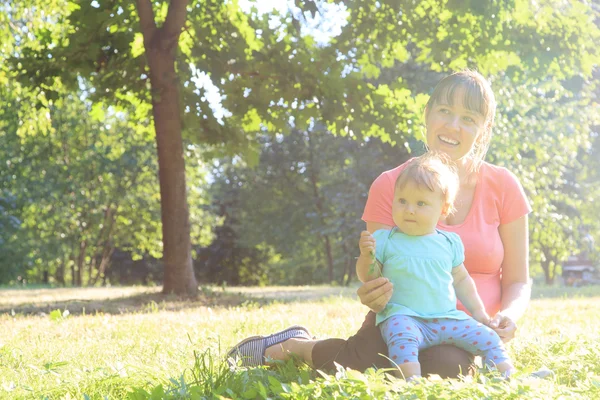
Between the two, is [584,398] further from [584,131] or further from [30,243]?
[30,243]

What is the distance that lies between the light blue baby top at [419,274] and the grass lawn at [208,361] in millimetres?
388

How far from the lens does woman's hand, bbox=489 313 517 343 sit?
3848 mm

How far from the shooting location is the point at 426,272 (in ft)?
12.3

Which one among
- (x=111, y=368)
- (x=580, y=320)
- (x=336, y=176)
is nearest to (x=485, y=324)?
(x=111, y=368)

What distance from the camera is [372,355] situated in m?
3.89

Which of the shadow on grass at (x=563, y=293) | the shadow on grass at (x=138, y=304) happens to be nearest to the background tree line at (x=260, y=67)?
the shadow on grass at (x=138, y=304)

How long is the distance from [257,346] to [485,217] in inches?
61.8

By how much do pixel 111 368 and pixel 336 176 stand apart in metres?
23.1

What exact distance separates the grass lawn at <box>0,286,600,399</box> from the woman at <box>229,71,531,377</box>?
0.22m

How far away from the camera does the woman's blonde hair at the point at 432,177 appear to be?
368 centimetres

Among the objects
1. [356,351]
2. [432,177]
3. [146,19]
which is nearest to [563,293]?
[146,19]

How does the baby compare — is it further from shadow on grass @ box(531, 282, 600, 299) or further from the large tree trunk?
shadow on grass @ box(531, 282, 600, 299)

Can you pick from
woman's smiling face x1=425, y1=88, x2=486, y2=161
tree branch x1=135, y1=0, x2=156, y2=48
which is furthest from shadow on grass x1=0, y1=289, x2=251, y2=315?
woman's smiling face x1=425, y1=88, x2=486, y2=161

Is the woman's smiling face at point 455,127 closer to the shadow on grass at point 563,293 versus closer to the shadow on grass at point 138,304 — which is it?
the shadow on grass at point 138,304
